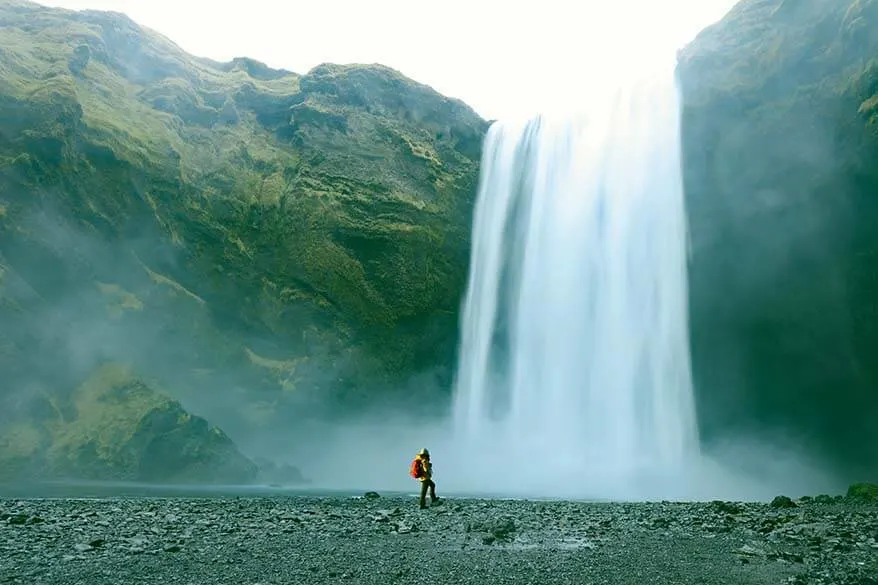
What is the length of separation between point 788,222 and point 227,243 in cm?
2729

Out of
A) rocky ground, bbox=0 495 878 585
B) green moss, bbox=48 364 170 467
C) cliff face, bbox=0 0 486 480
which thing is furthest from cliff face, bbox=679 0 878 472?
green moss, bbox=48 364 170 467

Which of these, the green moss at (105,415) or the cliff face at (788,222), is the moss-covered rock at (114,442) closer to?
the green moss at (105,415)

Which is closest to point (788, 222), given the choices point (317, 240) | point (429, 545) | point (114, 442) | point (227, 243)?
point (317, 240)

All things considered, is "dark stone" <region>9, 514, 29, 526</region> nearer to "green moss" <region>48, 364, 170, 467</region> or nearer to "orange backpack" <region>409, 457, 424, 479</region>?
"orange backpack" <region>409, 457, 424, 479</region>

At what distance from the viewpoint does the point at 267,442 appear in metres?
38.4

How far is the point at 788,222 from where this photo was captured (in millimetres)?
30328

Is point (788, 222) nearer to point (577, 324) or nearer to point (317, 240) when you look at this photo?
point (577, 324)

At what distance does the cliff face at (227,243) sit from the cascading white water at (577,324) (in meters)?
3.04

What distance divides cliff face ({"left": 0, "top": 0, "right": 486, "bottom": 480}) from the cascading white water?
304 cm

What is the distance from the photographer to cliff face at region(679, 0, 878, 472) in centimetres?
2858

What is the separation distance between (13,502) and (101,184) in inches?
902

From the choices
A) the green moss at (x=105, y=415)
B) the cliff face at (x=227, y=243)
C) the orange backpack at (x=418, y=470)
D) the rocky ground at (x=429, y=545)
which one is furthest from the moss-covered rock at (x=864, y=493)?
the green moss at (x=105, y=415)

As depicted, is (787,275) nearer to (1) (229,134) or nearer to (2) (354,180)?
(2) (354,180)

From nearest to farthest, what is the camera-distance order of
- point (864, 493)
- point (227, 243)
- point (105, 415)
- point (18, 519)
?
point (18, 519), point (864, 493), point (105, 415), point (227, 243)
